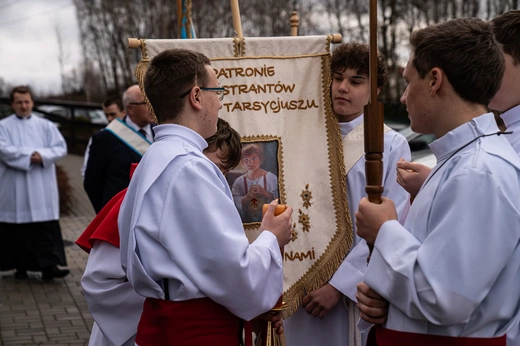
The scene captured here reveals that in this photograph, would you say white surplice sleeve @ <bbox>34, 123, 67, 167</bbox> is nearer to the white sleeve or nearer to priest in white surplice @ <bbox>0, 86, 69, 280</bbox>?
priest in white surplice @ <bbox>0, 86, 69, 280</bbox>

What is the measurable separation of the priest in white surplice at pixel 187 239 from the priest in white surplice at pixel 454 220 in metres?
0.45

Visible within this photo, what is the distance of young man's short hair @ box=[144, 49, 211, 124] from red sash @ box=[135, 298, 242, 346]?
707mm

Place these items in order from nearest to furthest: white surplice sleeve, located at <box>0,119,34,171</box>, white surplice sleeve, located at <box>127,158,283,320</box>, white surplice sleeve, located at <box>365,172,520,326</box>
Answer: white surplice sleeve, located at <box>365,172,520,326</box> < white surplice sleeve, located at <box>127,158,283,320</box> < white surplice sleeve, located at <box>0,119,34,171</box>

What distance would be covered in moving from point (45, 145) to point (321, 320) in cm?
604

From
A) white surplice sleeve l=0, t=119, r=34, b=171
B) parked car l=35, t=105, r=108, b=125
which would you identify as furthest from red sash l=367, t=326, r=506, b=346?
parked car l=35, t=105, r=108, b=125

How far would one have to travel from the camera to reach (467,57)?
85.7 inches

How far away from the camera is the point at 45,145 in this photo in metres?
8.92

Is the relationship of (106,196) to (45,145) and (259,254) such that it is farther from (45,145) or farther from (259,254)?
(259,254)

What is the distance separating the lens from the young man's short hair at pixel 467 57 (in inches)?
85.7

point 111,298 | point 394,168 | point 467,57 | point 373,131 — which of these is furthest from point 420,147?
point 467,57

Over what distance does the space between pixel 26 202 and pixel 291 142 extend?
573cm

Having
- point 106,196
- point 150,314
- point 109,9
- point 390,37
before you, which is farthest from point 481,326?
point 109,9

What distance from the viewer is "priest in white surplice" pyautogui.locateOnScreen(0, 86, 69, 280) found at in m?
8.52

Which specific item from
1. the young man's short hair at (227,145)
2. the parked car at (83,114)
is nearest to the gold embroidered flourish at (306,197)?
the young man's short hair at (227,145)
